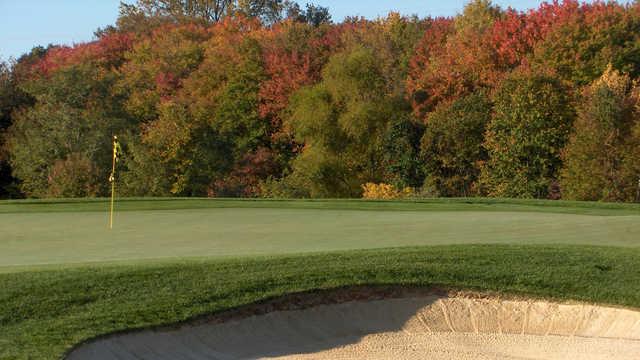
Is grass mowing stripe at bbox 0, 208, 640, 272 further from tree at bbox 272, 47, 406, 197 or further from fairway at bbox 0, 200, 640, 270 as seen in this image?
A: tree at bbox 272, 47, 406, 197

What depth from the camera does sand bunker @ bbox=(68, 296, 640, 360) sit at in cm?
1017

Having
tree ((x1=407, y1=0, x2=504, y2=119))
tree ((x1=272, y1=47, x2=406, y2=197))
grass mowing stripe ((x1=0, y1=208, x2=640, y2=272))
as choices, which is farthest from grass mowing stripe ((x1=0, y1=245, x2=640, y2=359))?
tree ((x1=407, y1=0, x2=504, y2=119))

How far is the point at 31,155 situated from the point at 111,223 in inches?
1432

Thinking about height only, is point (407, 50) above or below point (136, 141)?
above

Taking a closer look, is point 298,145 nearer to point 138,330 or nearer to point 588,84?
point 588,84

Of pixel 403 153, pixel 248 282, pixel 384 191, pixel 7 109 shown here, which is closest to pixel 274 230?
pixel 248 282

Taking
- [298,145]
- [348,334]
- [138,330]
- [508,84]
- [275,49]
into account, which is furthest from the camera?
[275,49]

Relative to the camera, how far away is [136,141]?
5306 centimetres

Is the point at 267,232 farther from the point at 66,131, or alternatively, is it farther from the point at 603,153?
the point at 66,131

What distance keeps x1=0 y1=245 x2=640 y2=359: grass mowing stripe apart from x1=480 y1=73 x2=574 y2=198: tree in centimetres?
3296

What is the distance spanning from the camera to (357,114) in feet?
176

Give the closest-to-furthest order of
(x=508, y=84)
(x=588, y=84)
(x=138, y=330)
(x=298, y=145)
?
(x=138, y=330), (x=508, y=84), (x=588, y=84), (x=298, y=145)

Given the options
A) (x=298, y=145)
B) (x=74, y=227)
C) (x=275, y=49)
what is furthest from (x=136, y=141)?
(x=74, y=227)

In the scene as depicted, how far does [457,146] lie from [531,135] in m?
4.27
